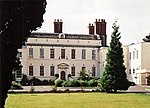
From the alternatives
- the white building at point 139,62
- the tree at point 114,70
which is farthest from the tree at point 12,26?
the white building at point 139,62

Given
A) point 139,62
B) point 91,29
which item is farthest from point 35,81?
point 139,62

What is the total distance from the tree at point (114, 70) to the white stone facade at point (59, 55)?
22.9m

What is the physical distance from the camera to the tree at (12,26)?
11.0 m

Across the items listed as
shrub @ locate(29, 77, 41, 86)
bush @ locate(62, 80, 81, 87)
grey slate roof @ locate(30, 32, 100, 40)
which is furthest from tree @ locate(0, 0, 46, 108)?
grey slate roof @ locate(30, 32, 100, 40)

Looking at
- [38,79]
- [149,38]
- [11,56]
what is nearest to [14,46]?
[11,56]

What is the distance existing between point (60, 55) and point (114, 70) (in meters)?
24.4

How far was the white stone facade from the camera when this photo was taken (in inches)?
2217

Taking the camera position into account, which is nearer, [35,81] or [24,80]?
[24,80]

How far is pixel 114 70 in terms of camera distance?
Result: 3344 cm

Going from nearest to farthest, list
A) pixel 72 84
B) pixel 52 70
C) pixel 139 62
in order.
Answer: pixel 72 84
pixel 139 62
pixel 52 70

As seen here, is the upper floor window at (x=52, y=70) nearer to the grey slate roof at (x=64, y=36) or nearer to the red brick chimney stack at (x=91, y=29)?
the grey slate roof at (x=64, y=36)

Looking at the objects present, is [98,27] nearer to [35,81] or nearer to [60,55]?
[60,55]

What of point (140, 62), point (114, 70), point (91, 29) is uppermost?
point (91, 29)

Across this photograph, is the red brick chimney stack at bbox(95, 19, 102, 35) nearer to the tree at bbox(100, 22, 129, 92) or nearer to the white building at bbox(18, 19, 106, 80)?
the white building at bbox(18, 19, 106, 80)
